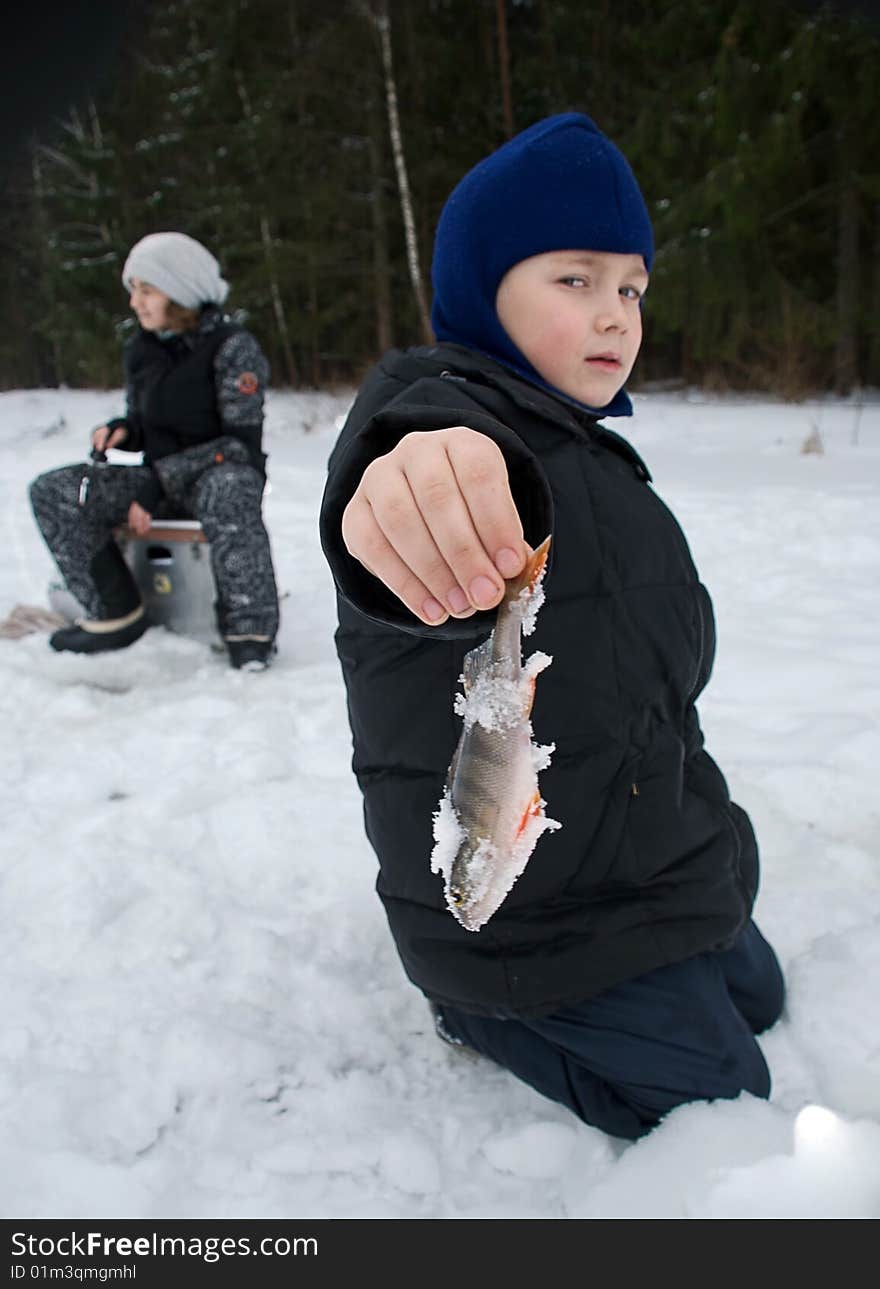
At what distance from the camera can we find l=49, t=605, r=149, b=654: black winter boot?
13.2ft

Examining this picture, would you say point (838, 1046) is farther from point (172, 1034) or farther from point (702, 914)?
point (172, 1034)

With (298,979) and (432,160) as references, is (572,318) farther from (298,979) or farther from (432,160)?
(432,160)

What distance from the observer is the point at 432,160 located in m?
15.9

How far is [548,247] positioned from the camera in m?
1.52

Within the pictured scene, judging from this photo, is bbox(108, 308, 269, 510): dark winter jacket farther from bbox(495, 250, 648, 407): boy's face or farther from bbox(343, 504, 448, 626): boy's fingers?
bbox(343, 504, 448, 626): boy's fingers

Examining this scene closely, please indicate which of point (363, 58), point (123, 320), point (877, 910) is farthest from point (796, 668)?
point (123, 320)

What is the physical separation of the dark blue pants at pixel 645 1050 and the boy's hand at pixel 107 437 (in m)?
3.63

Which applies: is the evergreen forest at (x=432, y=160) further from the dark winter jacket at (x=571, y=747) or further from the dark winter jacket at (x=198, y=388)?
the dark winter jacket at (x=571, y=747)

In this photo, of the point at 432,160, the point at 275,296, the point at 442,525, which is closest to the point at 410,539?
the point at 442,525

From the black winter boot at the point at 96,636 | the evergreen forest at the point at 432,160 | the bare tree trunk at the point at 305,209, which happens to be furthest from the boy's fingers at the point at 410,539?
the bare tree trunk at the point at 305,209

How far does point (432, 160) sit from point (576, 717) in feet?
56.2

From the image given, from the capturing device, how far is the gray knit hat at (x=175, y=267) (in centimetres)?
373

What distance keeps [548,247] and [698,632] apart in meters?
0.77

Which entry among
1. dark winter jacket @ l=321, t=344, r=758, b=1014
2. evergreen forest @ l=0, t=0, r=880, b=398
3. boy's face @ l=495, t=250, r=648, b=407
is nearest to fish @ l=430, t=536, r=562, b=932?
dark winter jacket @ l=321, t=344, r=758, b=1014
